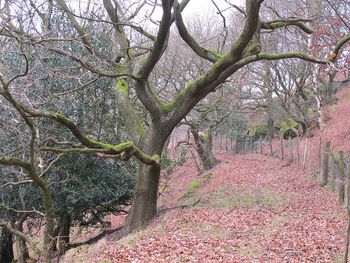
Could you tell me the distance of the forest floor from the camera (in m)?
8.46

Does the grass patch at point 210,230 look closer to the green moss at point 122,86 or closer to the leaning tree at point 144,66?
the leaning tree at point 144,66

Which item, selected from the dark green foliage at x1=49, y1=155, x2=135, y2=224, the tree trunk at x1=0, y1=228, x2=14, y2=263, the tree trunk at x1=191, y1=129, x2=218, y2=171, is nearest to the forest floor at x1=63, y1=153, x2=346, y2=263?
the dark green foliage at x1=49, y1=155, x2=135, y2=224

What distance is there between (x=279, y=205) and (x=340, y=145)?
406 inches

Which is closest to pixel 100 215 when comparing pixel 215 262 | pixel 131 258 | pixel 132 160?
pixel 132 160

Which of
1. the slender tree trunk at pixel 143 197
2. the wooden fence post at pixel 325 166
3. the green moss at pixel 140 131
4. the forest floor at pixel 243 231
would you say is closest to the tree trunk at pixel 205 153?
the forest floor at pixel 243 231

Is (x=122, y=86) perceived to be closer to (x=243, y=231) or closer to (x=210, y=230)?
(x=210, y=230)

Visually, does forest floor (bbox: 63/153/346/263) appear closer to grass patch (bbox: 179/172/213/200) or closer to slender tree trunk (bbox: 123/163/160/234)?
slender tree trunk (bbox: 123/163/160/234)

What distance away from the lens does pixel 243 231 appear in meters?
10.4

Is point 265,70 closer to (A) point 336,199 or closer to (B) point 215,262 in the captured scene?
(A) point 336,199

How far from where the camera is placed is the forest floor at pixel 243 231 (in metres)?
8.46

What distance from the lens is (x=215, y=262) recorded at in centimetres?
802

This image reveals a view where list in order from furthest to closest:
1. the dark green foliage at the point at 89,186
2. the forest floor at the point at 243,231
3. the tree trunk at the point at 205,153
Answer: the tree trunk at the point at 205,153 → the dark green foliage at the point at 89,186 → the forest floor at the point at 243,231

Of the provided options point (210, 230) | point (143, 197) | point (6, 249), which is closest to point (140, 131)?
point (143, 197)

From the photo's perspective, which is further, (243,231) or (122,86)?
(122,86)
